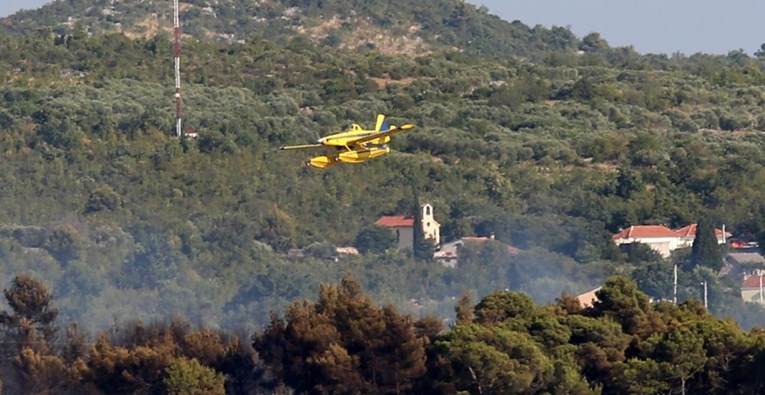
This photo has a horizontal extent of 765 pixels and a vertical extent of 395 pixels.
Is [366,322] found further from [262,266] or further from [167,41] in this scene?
[167,41]

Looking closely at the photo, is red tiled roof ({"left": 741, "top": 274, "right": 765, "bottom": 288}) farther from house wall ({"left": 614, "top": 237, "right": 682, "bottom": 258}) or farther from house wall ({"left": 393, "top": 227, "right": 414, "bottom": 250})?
house wall ({"left": 393, "top": 227, "right": 414, "bottom": 250})

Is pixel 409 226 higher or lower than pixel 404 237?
higher

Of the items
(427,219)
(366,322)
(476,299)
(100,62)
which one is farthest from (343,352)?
(100,62)

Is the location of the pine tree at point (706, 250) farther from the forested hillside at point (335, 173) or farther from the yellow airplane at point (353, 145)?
the yellow airplane at point (353, 145)

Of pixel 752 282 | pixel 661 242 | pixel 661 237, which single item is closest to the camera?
pixel 752 282

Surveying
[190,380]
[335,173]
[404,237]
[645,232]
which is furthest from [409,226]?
[190,380]

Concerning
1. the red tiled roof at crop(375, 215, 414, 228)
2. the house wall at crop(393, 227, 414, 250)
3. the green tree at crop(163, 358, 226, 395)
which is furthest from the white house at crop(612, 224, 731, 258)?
the green tree at crop(163, 358, 226, 395)

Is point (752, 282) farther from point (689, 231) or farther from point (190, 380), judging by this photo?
point (190, 380)
